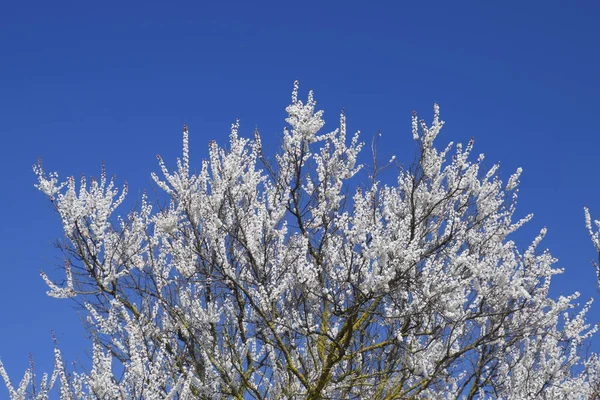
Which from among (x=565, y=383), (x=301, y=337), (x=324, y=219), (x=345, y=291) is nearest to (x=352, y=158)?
(x=324, y=219)

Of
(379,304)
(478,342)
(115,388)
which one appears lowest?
(115,388)

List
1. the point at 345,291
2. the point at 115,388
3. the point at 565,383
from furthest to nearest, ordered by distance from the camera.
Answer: the point at 565,383
the point at 345,291
the point at 115,388

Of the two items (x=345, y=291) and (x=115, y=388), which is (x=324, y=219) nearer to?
(x=345, y=291)

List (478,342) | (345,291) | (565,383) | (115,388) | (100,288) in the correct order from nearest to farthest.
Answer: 1. (115,388)
2. (478,342)
3. (345,291)
4. (100,288)
5. (565,383)

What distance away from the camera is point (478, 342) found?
9453mm

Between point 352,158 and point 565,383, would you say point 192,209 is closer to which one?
point 352,158

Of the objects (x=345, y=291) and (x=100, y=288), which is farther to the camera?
(x=100, y=288)

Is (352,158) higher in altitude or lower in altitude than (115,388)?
higher

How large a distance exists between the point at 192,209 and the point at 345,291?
9.23 ft

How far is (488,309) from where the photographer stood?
9.73 metres

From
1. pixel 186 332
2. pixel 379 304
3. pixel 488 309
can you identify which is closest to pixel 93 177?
pixel 186 332

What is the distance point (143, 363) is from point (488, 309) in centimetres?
483

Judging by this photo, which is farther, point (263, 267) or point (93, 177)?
point (93, 177)

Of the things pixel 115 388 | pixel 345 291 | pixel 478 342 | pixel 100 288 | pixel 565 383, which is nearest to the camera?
pixel 115 388
